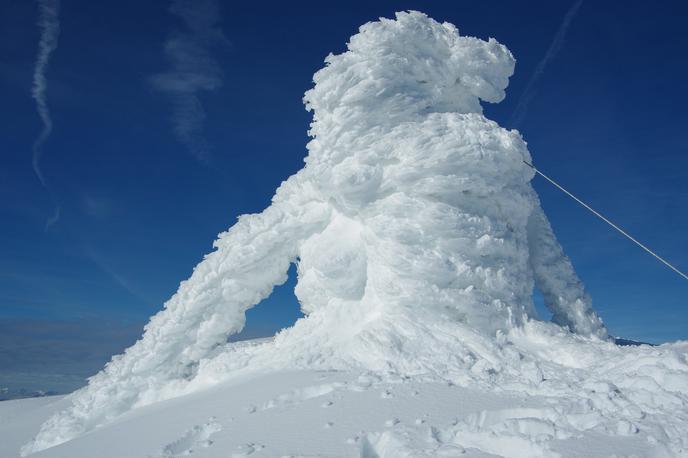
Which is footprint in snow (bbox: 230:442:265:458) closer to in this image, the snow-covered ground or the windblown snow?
the snow-covered ground

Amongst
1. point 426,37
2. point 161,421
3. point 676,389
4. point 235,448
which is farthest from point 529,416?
point 426,37

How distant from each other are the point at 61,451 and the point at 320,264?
23.5 feet

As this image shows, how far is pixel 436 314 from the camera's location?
12781mm

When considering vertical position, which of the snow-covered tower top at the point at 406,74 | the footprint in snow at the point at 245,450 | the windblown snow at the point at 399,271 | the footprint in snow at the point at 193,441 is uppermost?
the snow-covered tower top at the point at 406,74

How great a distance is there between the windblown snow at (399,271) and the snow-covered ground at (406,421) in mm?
151

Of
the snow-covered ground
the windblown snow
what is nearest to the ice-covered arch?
the windblown snow

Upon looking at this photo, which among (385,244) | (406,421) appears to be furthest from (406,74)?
(406,421)

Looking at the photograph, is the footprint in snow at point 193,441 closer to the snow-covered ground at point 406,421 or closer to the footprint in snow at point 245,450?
the snow-covered ground at point 406,421

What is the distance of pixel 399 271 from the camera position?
43.2ft

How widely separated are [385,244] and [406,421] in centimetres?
606

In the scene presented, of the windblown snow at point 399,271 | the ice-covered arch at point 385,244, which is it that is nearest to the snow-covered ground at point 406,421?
the windblown snow at point 399,271

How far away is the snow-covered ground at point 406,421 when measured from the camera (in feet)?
23.0

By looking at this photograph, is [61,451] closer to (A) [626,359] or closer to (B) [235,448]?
(B) [235,448]

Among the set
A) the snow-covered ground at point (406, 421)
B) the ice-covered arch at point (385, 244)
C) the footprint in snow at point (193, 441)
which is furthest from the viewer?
the ice-covered arch at point (385, 244)
